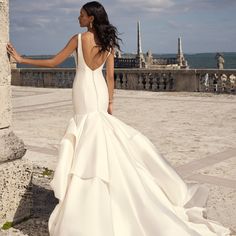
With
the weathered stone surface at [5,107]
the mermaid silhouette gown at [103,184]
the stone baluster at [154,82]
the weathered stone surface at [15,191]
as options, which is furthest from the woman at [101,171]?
the stone baluster at [154,82]

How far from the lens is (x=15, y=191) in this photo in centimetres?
411

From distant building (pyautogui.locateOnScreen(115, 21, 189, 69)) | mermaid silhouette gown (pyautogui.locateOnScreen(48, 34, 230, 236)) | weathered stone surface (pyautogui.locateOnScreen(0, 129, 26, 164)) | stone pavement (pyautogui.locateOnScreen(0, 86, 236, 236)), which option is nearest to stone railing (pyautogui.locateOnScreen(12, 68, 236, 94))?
stone pavement (pyautogui.locateOnScreen(0, 86, 236, 236))

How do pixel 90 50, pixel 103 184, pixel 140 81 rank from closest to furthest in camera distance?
1. pixel 103 184
2. pixel 90 50
3. pixel 140 81

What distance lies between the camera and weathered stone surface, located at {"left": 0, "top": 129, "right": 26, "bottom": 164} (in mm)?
4016

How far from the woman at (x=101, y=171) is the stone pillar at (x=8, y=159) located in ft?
0.66

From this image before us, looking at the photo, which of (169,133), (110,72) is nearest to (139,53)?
(169,133)

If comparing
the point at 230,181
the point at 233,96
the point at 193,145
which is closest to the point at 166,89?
the point at 233,96

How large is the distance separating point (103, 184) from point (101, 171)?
105 mm

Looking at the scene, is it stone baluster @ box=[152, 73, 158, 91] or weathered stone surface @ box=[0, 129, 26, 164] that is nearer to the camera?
weathered stone surface @ box=[0, 129, 26, 164]

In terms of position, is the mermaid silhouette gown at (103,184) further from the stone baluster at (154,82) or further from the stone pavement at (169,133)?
the stone baluster at (154,82)

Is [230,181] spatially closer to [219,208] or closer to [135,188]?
[219,208]

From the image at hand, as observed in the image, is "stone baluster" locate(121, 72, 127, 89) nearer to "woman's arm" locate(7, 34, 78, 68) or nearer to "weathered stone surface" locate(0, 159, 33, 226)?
"weathered stone surface" locate(0, 159, 33, 226)

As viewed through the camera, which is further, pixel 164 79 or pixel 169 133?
pixel 164 79

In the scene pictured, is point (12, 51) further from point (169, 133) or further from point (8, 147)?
point (169, 133)
